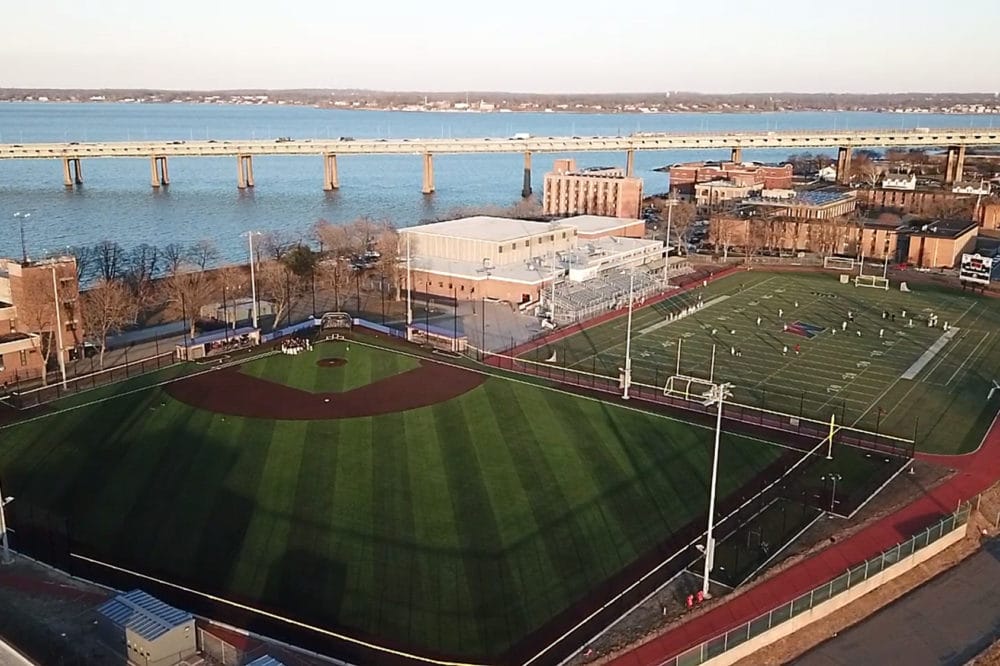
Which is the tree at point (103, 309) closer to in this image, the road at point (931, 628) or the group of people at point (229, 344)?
the group of people at point (229, 344)

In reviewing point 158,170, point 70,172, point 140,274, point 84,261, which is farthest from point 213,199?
point 140,274

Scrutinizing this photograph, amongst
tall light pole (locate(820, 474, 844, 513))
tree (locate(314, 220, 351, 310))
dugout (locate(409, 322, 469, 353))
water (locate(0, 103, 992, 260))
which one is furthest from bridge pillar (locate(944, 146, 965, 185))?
tall light pole (locate(820, 474, 844, 513))

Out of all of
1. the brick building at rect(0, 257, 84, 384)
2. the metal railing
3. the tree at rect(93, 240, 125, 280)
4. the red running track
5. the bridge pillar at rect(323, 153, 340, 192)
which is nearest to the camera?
the metal railing

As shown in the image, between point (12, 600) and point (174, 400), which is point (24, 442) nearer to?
point (174, 400)

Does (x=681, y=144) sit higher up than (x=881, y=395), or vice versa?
(x=681, y=144)

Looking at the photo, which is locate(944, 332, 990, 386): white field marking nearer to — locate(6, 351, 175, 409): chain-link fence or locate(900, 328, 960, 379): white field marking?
locate(900, 328, 960, 379): white field marking

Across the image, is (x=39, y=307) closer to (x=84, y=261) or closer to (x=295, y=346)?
(x=295, y=346)

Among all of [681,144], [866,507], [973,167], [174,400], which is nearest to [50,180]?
[681,144]

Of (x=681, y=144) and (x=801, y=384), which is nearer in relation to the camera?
(x=801, y=384)
